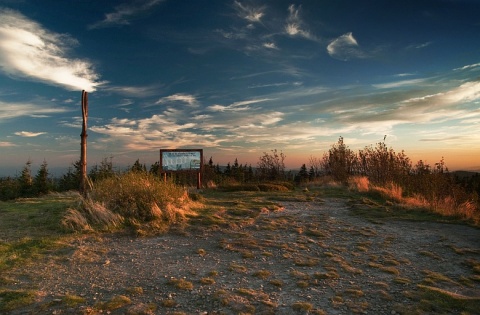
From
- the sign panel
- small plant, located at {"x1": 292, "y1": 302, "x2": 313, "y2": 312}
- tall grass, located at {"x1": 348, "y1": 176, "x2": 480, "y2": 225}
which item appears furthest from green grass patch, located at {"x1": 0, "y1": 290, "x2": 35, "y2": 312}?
the sign panel

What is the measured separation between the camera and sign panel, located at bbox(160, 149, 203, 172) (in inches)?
616

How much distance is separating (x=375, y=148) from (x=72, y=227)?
1632 centimetres

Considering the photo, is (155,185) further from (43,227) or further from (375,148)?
(375,148)

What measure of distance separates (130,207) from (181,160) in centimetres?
778

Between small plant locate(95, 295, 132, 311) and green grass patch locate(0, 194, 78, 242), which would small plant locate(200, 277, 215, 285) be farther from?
green grass patch locate(0, 194, 78, 242)

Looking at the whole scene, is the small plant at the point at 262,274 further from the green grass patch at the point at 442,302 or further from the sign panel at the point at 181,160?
the sign panel at the point at 181,160

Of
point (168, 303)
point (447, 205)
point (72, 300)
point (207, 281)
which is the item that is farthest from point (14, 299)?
point (447, 205)

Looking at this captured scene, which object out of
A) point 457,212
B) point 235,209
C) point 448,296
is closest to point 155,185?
point 235,209

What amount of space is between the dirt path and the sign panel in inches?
333

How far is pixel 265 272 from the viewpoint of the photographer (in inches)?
203

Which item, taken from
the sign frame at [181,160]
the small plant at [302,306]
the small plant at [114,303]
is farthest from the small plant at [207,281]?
the sign frame at [181,160]

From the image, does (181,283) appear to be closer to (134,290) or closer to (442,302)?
(134,290)

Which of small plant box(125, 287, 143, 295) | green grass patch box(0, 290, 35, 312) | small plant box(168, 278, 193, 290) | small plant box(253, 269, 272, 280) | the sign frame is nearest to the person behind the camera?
green grass patch box(0, 290, 35, 312)

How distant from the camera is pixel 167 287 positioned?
4.54 meters
